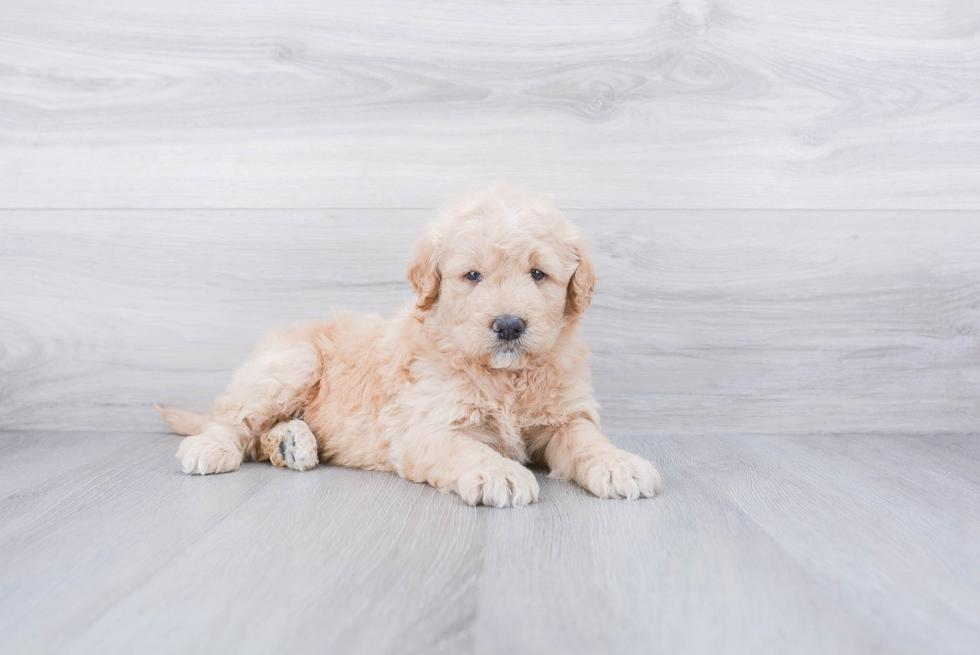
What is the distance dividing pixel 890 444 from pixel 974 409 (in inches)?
19.5

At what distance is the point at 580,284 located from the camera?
190 centimetres

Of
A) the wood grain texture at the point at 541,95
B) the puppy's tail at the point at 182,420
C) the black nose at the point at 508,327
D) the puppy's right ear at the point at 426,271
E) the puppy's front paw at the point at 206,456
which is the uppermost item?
the wood grain texture at the point at 541,95

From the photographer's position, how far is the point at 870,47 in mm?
2508

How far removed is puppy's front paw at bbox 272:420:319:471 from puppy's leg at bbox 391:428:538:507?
298mm

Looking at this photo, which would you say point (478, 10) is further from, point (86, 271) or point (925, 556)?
point (925, 556)

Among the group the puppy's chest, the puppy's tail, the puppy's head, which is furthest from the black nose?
the puppy's tail

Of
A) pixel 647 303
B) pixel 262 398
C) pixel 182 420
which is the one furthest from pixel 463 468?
pixel 182 420

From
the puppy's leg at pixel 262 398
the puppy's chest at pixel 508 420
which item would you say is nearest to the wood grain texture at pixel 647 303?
the puppy's leg at pixel 262 398

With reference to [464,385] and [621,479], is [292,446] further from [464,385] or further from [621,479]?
[621,479]

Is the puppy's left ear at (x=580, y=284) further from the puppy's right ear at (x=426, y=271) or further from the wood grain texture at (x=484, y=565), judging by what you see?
the wood grain texture at (x=484, y=565)

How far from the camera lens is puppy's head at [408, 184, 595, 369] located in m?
1.74

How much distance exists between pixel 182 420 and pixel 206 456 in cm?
54

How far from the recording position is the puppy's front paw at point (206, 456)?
1956mm

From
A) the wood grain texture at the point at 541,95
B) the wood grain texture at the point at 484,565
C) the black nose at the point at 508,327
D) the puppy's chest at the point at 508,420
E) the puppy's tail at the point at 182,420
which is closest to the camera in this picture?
the wood grain texture at the point at 484,565
